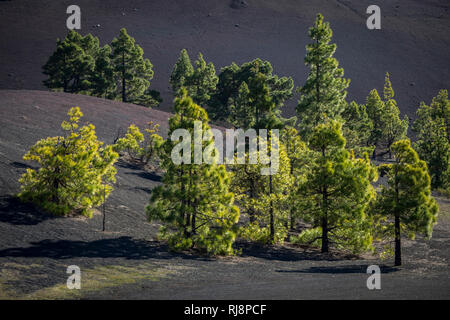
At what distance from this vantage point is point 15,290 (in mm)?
14508

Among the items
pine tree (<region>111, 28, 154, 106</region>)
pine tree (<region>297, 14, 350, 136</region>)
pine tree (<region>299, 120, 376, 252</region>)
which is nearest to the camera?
pine tree (<region>299, 120, 376, 252</region>)

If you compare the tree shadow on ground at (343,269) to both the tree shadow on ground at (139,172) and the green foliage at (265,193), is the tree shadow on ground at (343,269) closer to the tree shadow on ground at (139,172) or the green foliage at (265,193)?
the green foliage at (265,193)

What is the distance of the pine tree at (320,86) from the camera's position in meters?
34.0

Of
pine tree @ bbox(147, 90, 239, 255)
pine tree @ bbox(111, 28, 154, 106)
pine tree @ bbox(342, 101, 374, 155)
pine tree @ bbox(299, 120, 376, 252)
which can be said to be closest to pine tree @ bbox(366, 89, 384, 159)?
pine tree @ bbox(342, 101, 374, 155)

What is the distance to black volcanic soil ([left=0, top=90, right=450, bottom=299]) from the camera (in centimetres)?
1534

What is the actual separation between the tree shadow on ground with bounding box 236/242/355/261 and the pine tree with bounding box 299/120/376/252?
1.35 metres

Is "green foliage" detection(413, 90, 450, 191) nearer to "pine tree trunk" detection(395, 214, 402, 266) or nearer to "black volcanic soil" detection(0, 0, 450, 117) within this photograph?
"pine tree trunk" detection(395, 214, 402, 266)

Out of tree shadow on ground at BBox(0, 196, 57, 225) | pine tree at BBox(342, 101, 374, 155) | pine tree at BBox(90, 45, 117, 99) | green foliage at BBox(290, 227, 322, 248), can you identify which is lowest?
green foliage at BBox(290, 227, 322, 248)

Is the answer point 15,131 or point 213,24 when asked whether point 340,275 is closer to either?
point 15,131

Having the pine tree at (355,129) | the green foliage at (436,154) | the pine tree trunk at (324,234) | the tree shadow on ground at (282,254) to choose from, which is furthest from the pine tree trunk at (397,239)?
the green foliage at (436,154)

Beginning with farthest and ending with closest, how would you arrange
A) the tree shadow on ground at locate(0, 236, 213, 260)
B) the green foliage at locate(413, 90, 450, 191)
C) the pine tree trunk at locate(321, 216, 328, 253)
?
Answer: the green foliage at locate(413, 90, 450, 191) < the pine tree trunk at locate(321, 216, 328, 253) < the tree shadow on ground at locate(0, 236, 213, 260)

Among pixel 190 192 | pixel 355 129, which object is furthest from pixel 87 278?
pixel 355 129

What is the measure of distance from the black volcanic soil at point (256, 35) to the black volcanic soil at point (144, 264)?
251 ft

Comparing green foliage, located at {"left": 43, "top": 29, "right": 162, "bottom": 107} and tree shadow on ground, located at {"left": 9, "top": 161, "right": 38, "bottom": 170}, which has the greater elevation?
green foliage, located at {"left": 43, "top": 29, "right": 162, "bottom": 107}
